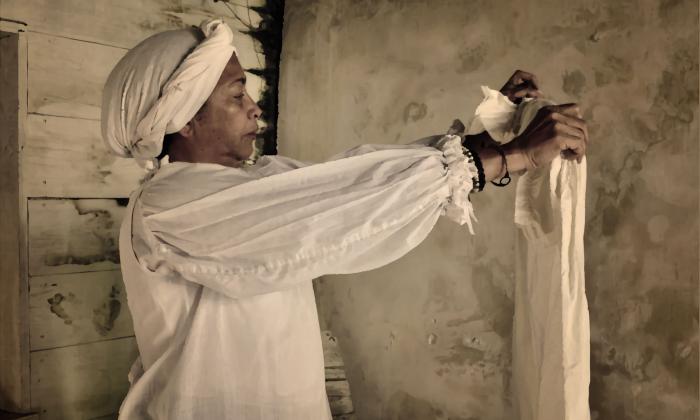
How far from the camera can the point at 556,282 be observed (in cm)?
112

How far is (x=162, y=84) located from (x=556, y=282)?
80 centimetres

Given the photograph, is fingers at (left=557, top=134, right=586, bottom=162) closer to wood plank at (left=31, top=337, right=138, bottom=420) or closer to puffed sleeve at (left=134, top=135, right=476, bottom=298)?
puffed sleeve at (left=134, top=135, right=476, bottom=298)

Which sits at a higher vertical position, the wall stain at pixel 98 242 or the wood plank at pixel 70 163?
the wood plank at pixel 70 163

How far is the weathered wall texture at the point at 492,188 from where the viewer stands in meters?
1.24

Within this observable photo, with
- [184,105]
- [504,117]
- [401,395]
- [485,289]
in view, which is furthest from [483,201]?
[184,105]

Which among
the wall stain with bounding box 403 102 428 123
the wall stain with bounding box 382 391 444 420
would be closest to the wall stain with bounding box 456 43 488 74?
the wall stain with bounding box 403 102 428 123

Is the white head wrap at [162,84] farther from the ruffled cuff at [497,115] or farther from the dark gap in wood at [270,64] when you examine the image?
the dark gap in wood at [270,64]

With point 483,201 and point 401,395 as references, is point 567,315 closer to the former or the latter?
point 483,201

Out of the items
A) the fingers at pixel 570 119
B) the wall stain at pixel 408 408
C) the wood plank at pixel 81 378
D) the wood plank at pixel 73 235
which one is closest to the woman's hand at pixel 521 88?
the fingers at pixel 570 119

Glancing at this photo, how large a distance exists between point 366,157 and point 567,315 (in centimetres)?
47

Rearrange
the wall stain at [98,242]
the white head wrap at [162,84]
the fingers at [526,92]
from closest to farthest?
the white head wrap at [162,84] → the fingers at [526,92] → the wall stain at [98,242]

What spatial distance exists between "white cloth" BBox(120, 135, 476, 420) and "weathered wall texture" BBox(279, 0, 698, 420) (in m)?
0.52

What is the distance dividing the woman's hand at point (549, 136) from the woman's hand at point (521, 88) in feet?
0.67

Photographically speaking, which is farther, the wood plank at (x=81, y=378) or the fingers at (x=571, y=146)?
the wood plank at (x=81, y=378)
